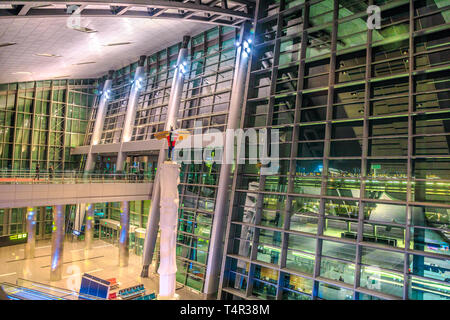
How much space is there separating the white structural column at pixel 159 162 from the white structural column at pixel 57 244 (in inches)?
216

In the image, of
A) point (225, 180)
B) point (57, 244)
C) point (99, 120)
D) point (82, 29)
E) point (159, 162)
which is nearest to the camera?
point (225, 180)

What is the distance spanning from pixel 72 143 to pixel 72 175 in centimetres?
1793

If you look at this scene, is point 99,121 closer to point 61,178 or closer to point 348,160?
point 61,178

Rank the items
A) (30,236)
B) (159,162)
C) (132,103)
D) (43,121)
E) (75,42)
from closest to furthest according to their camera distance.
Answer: (75,42) < (159,162) < (30,236) < (132,103) < (43,121)

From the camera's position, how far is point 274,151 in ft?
47.1

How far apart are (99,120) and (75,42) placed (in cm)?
1416

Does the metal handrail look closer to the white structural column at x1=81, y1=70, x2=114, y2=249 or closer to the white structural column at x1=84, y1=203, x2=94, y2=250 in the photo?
the white structural column at x1=84, y1=203, x2=94, y2=250

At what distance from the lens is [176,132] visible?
9484mm

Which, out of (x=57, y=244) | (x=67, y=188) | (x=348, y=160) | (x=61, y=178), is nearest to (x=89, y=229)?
(x=57, y=244)

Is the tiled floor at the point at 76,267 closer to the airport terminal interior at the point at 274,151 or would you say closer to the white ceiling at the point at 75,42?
the airport terminal interior at the point at 274,151

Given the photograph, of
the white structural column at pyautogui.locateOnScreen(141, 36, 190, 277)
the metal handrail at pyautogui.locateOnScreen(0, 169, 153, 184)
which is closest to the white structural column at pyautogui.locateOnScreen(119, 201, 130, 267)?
Result: the metal handrail at pyautogui.locateOnScreen(0, 169, 153, 184)

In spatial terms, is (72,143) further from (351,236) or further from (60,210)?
(351,236)

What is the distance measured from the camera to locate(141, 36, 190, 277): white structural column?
20.4m
